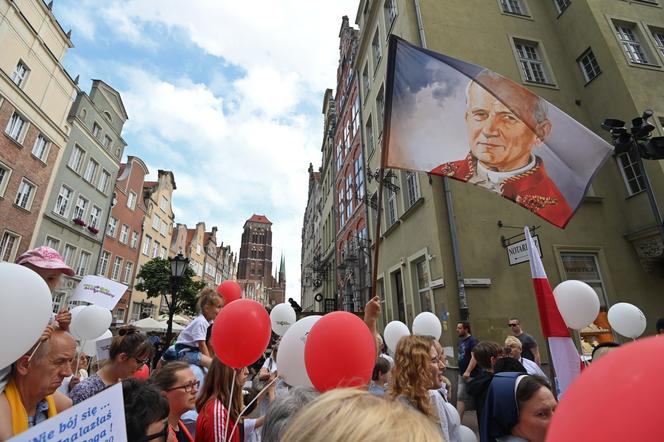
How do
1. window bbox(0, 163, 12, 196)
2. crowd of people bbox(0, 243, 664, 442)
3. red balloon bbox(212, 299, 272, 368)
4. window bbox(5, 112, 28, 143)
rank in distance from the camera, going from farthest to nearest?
window bbox(5, 112, 28, 143) → window bbox(0, 163, 12, 196) → red balloon bbox(212, 299, 272, 368) → crowd of people bbox(0, 243, 664, 442)

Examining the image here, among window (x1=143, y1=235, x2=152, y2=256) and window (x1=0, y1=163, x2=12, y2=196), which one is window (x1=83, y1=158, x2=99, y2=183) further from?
window (x1=143, y1=235, x2=152, y2=256)

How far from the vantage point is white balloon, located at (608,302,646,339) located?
5926mm

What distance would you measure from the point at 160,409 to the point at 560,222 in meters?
6.07

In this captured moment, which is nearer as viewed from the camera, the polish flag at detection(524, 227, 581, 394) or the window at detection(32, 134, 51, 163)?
the polish flag at detection(524, 227, 581, 394)

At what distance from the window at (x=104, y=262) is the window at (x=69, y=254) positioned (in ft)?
9.28

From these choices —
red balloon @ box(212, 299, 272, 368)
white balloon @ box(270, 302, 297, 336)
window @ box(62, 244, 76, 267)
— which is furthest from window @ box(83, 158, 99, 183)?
red balloon @ box(212, 299, 272, 368)

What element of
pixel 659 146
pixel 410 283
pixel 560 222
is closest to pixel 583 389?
pixel 560 222

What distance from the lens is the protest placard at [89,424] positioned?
1120 millimetres

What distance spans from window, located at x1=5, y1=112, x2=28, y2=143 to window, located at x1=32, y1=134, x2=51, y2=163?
91cm

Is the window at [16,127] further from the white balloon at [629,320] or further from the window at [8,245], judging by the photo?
the white balloon at [629,320]

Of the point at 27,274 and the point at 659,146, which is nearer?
the point at 27,274

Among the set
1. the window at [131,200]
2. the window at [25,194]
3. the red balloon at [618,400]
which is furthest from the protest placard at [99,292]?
the window at [131,200]

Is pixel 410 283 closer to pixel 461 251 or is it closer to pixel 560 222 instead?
pixel 461 251

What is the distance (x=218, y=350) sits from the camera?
2816mm
